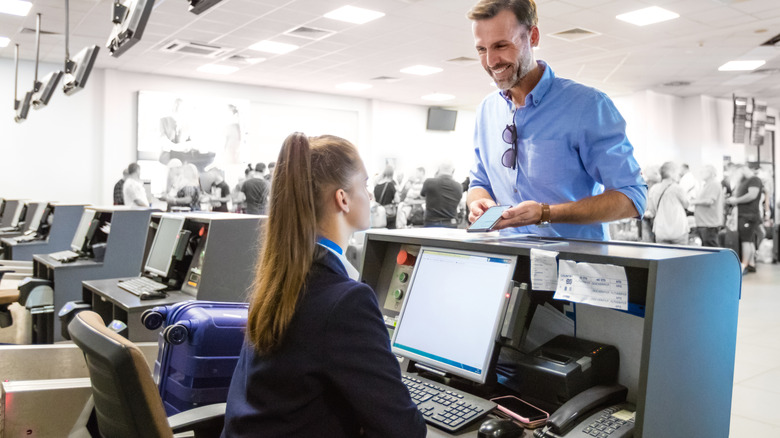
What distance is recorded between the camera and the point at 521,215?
1.51 metres

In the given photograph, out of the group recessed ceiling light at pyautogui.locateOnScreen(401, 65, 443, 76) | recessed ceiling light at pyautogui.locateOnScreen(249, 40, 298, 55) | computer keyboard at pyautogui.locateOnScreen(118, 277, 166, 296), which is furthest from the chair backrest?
recessed ceiling light at pyautogui.locateOnScreen(401, 65, 443, 76)

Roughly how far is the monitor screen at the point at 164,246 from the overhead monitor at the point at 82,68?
7.54 feet

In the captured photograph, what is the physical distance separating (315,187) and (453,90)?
11.3 m

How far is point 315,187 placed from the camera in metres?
1.18

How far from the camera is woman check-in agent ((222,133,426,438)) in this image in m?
1.02

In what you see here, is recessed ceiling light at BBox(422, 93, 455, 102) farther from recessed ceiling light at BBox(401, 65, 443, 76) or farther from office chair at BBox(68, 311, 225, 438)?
office chair at BBox(68, 311, 225, 438)

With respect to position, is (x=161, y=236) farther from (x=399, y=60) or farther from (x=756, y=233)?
(x=756, y=233)

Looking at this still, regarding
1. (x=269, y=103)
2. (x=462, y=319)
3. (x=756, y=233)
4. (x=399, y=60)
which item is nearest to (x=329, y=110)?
(x=269, y=103)

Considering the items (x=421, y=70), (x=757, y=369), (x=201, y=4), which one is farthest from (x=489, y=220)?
(x=421, y=70)

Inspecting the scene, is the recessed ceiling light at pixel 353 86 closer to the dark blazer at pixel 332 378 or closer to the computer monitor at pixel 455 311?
the computer monitor at pixel 455 311

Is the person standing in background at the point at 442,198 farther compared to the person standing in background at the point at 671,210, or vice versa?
the person standing in background at the point at 442,198

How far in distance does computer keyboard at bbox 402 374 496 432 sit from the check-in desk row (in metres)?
0.02

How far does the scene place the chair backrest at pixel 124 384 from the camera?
3.45 ft

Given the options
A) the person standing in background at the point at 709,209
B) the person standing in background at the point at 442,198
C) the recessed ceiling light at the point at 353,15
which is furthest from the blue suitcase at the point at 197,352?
the person standing in background at the point at 709,209
